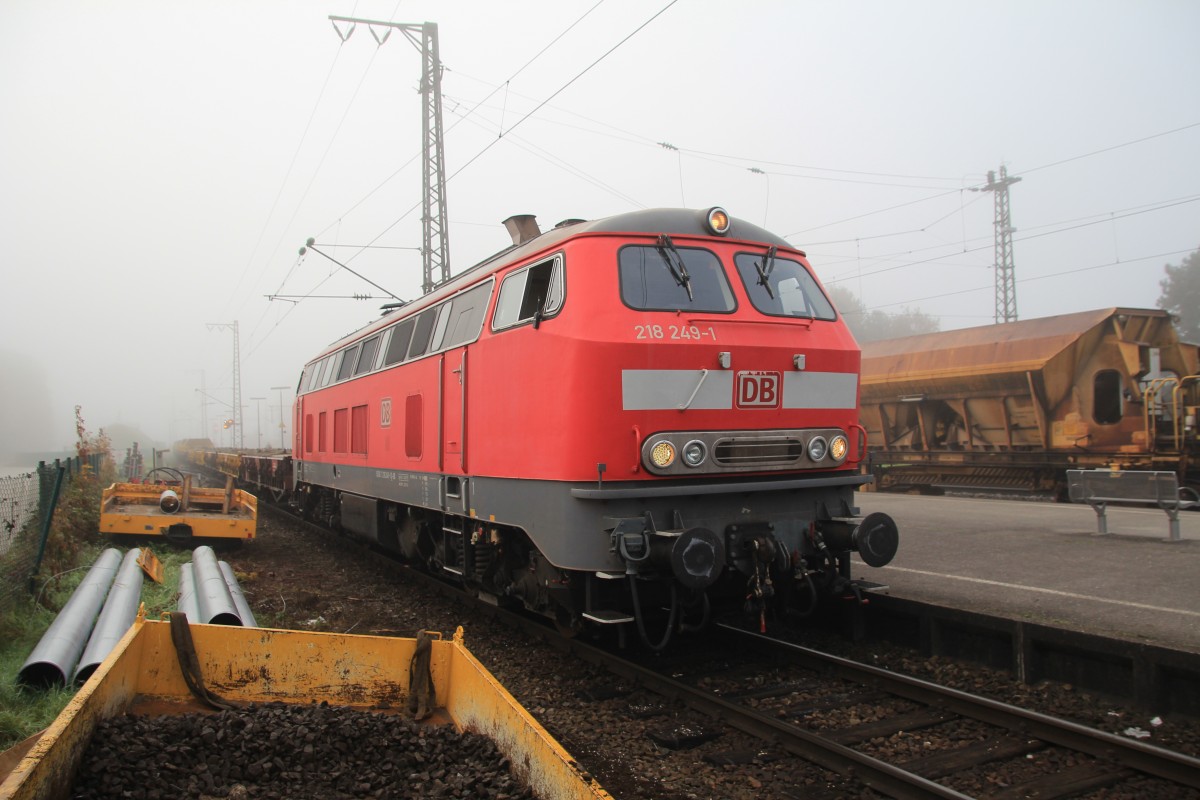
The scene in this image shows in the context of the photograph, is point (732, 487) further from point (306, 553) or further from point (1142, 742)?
point (306, 553)

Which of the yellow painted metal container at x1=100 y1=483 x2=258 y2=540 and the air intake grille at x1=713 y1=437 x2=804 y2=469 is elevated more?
the air intake grille at x1=713 y1=437 x2=804 y2=469

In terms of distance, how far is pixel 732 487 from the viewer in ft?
19.7

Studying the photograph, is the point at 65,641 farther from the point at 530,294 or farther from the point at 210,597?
the point at 530,294

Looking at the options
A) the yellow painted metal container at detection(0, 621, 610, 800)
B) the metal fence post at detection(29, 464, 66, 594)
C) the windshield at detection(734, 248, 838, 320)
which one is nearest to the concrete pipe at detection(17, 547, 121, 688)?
the metal fence post at detection(29, 464, 66, 594)

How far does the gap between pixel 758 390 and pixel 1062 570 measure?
4354 mm

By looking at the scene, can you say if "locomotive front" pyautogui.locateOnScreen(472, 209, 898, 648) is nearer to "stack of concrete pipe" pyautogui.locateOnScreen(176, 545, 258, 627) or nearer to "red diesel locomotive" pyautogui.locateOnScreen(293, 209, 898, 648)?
"red diesel locomotive" pyautogui.locateOnScreen(293, 209, 898, 648)

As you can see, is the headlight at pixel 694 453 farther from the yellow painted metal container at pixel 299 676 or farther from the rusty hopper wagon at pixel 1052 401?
the rusty hopper wagon at pixel 1052 401

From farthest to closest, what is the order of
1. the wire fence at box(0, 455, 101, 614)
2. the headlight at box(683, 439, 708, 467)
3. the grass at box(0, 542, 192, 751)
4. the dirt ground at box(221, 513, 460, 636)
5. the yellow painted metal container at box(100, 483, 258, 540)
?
the yellow painted metal container at box(100, 483, 258, 540), the dirt ground at box(221, 513, 460, 636), the wire fence at box(0, 455, 101, 614), the headlight at box(683, 439, 708, 467), the grass at box(0, 542, 192, 751)

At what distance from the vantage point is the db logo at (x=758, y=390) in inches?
242

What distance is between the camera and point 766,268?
22.4ft

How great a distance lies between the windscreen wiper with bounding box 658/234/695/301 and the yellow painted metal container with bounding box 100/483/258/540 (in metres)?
9.71

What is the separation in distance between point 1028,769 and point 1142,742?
80cm

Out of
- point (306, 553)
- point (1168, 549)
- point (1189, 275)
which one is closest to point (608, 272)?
point (1168, 549)

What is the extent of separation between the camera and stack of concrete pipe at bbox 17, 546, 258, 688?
5566mm
